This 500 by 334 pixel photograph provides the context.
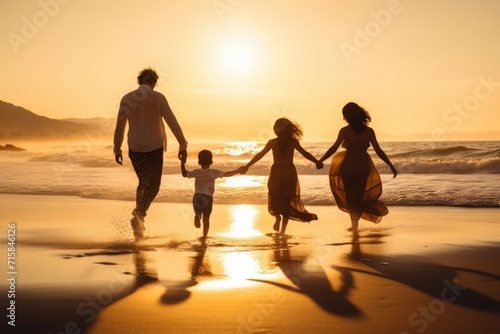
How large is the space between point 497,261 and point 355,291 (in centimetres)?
250

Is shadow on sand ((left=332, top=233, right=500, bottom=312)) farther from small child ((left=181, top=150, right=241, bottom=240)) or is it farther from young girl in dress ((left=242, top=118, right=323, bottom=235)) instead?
small child ((left=181, top=150, right=241, bottom=240))

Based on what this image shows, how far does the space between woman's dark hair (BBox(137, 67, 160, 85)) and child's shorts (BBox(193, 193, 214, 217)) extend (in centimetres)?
179

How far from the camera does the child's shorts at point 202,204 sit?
9.51m

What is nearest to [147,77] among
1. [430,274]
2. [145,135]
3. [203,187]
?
[145,135]

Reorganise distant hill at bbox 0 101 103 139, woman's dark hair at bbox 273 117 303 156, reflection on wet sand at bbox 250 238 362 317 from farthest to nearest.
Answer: distant hill at bbox 0 101 103 139 → woman's dark hair at bbox 273 117 303 156 → reflection on wet sand at bbox 250 238 362 317

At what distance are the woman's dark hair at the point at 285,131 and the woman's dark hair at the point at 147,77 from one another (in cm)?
195

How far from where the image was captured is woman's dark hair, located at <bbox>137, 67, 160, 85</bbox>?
9.67 metres

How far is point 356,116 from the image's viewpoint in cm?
1019

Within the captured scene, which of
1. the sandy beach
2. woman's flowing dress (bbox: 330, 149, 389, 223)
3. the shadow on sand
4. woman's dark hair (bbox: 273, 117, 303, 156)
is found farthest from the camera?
woman's flowing dress (bbox: 330, 149, 389, 223)

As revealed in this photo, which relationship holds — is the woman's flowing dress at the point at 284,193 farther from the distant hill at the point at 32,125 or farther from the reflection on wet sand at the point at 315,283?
the distant hill at the point at 32,125

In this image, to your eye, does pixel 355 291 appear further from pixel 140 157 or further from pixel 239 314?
pixel 140 157

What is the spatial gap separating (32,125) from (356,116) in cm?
17165

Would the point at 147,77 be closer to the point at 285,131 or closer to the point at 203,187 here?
the point at 203,187

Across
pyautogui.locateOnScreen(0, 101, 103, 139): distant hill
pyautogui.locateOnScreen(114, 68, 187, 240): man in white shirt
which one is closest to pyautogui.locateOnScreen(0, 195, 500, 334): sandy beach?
pyautogui.locateOnScreen(114, 68, 187, 240): man in white shirt
